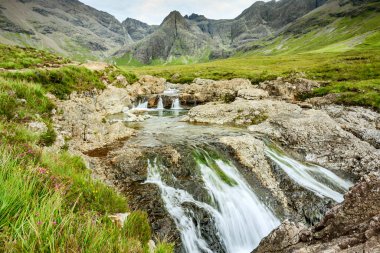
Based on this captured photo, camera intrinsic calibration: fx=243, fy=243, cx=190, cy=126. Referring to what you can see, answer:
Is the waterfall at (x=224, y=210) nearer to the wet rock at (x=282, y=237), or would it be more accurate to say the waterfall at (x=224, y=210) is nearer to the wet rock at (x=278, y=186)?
the wet rock at (x=278, y=186)

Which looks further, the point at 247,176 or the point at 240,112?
the point at 240,112

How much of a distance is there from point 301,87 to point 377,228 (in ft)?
141

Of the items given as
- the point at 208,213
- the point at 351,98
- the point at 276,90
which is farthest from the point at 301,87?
the point at 208,213

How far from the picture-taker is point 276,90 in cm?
4288

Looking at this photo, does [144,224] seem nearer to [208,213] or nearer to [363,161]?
[208,213]

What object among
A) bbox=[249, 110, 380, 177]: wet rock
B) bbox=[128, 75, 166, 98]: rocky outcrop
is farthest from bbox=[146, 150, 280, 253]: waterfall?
bbox=[128, 75, 166, 98]: rocky outcrop

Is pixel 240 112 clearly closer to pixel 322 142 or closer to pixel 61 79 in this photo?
pixel 322 142

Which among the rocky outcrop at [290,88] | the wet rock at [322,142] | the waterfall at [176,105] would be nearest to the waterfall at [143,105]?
the waterfall at [176,105]

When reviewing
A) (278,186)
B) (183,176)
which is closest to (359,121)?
(278,186)

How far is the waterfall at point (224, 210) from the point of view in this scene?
11.1 m

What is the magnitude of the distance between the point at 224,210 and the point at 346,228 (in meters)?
8.08

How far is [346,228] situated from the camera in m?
5.21

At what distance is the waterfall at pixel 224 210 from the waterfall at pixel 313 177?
162 inches

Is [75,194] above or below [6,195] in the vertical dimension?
below
